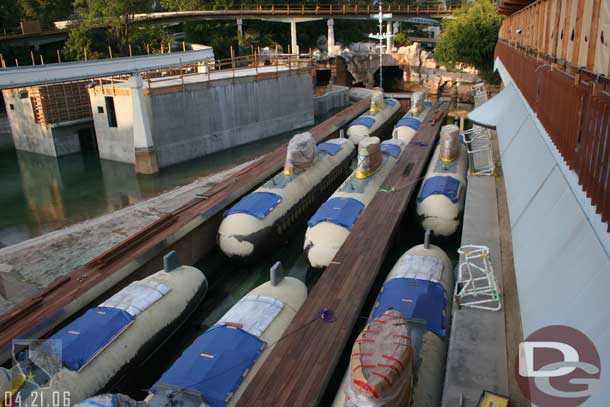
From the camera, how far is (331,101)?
56.8 meters

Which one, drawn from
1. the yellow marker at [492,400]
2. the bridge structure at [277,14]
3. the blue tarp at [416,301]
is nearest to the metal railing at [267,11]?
the bridge structure at [277,14]

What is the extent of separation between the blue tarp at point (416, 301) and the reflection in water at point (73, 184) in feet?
69.1

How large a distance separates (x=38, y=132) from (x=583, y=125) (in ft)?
146

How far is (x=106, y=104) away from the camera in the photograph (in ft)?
124

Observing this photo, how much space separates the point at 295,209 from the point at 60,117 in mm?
27383

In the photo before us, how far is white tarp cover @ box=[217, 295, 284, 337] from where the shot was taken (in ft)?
45.8

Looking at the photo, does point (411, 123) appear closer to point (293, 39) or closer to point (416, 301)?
point (416, 301)

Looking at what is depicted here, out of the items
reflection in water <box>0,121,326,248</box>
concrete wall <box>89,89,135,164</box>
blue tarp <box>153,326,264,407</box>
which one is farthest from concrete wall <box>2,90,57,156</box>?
blue tarp <box>153,326,264,407</box>

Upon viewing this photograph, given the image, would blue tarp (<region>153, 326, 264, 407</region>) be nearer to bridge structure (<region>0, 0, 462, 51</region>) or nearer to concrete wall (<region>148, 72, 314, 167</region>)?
concrete wall (<region>148, 72, 314, 167</region>)

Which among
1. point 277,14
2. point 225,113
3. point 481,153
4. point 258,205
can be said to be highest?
point 277,14

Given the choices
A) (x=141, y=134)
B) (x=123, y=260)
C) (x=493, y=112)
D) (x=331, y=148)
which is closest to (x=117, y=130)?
(x=141, y=134)

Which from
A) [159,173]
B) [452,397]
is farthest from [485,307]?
[159,173]

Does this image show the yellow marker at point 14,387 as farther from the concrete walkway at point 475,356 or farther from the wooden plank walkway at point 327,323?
the concrete walkway at point 475,356

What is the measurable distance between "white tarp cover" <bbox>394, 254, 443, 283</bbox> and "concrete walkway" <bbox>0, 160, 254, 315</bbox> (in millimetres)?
14061
